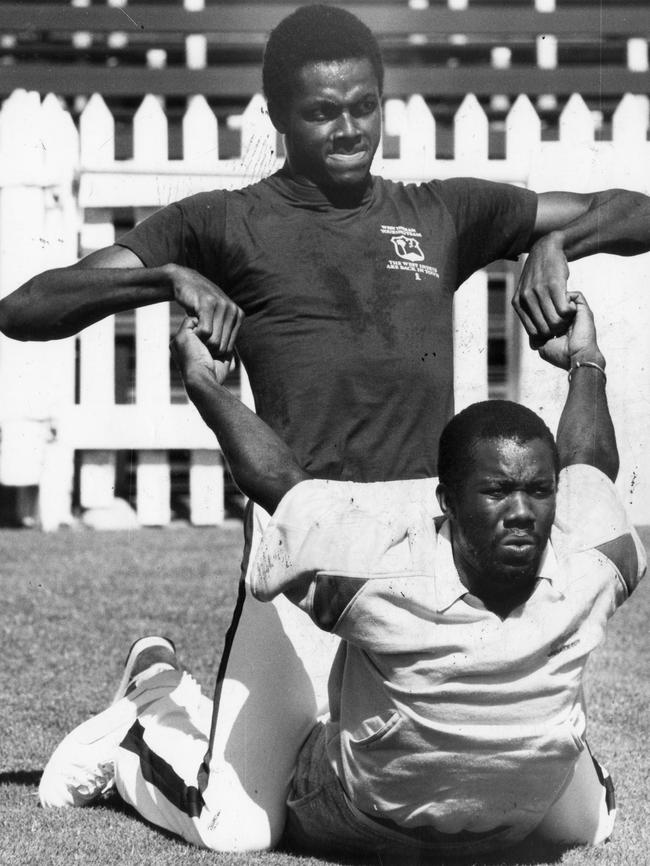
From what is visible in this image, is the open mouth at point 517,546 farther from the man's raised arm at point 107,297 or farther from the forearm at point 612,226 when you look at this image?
the forearm at point 612,226

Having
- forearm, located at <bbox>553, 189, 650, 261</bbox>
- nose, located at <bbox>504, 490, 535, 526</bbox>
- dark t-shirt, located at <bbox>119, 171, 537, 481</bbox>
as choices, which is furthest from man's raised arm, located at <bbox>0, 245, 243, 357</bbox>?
forearm, located at <bbox>553, 189, 650, 261</bbox>

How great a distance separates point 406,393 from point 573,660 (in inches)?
35.5

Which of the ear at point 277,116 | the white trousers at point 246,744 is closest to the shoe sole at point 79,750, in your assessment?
the white trousers at point 246,744

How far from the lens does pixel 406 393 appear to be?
352 cm

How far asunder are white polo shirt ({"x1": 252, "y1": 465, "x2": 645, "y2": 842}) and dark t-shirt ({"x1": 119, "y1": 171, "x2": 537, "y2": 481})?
0.54m

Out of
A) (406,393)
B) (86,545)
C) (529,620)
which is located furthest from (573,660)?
(86,545)

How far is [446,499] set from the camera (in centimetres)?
289

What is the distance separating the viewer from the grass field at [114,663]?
3.28 metres

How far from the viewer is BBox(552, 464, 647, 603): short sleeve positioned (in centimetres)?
286

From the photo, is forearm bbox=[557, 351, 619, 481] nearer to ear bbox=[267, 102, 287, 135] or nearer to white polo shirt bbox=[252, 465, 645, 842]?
white polo shirt bbox=[252, 465, 645, 842]

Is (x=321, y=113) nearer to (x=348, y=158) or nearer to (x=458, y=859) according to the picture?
(x=348, y=158)

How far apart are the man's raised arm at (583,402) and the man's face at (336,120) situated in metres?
0.64

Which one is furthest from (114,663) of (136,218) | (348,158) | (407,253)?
(136,218)

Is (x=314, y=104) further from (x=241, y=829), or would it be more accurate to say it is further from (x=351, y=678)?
(x=241, y=829)
